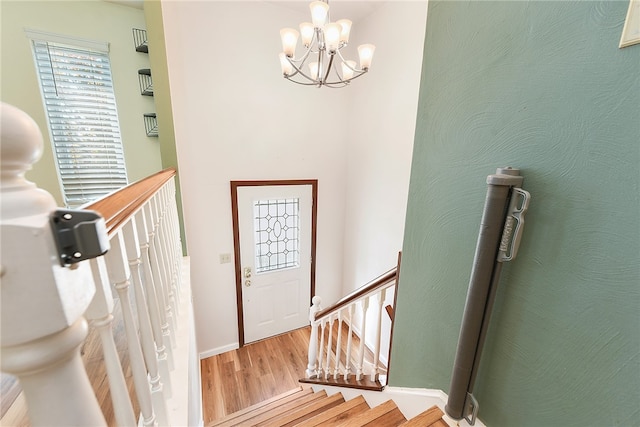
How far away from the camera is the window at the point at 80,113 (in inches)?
89.7

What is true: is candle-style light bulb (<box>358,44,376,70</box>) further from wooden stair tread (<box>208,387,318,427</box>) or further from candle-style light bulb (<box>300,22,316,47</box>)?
wooden stair tread (<box>208,387,318,427</box>)

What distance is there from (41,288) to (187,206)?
8.54 feet

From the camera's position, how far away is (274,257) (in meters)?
3.31

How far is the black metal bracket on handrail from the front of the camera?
0.81 m

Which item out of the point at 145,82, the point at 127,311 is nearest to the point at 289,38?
the point at 127,311

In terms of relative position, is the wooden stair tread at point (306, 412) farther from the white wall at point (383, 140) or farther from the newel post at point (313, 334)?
the white wall at point (383, 140)

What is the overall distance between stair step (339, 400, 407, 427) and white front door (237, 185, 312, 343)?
7.08 feet

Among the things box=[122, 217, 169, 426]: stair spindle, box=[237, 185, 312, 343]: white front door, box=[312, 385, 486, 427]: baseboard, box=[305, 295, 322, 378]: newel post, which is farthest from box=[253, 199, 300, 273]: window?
box=[122, 217, 169, 426]: stair spindle

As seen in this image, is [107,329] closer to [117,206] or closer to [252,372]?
[117,206]

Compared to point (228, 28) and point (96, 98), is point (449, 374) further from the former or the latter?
point (96, 98)

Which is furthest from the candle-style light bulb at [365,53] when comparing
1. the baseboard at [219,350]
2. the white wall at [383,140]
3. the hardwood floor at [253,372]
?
the baseboard at [219,350]

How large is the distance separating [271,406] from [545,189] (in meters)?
2.31

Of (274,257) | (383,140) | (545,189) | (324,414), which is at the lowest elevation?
(324,414)

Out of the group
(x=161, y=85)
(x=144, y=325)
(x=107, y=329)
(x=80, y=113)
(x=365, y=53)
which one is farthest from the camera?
(x=80, y=113)
